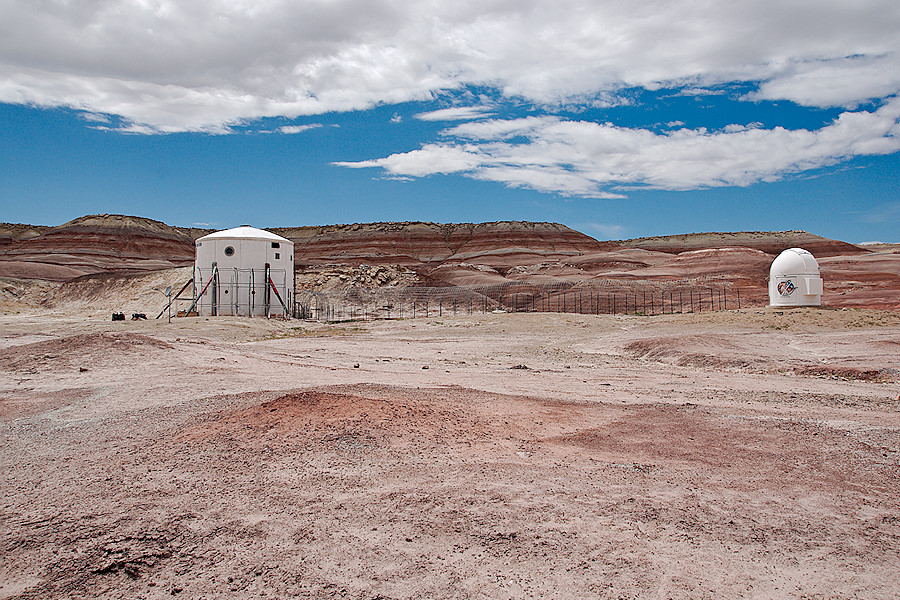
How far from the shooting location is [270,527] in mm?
4824

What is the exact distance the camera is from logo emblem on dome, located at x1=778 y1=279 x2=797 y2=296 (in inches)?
1181

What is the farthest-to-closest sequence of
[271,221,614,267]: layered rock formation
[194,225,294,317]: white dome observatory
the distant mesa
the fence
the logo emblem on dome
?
1. [271,221,614,267]: layered rock formation
2. the distant mesa
3. the fence
4. [194,225,294,317]: white dome observatory
5. the logo emblem on dome

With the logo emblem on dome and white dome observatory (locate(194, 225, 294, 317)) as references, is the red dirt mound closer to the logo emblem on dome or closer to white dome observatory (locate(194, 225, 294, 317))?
white dome observatory (locate(194, 225, 294, 317))

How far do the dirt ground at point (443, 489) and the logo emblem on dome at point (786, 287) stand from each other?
18.5 metres

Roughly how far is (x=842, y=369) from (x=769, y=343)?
586 centimetres

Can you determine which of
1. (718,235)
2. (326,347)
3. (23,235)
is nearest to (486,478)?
(326,347)

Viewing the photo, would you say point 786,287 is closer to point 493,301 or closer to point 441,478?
point 493,301

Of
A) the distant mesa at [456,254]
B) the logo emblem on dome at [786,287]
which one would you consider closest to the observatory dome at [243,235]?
the distant mesa at [456,254]

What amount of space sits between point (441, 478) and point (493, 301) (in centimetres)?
4231

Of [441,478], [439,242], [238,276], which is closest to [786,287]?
[441,478]

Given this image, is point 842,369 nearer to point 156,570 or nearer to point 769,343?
point 769,343

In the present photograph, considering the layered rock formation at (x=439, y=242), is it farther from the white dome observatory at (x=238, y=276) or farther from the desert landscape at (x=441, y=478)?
the desert landscape at (x=441, y=478)

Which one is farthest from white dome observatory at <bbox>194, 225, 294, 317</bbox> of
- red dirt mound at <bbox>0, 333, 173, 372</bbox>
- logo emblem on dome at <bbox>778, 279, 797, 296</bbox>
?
logo emblem on dome at <bbox>778, 279, 797, 296</bbox>

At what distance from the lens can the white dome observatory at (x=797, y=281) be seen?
29.8m
